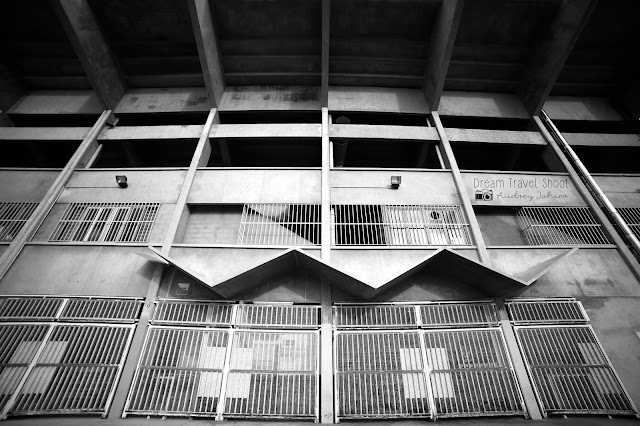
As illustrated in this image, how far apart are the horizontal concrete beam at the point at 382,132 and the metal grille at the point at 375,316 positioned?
248 inches

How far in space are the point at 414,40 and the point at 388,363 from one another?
12089 millimetres

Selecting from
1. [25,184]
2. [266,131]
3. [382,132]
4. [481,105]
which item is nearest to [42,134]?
[25,184]

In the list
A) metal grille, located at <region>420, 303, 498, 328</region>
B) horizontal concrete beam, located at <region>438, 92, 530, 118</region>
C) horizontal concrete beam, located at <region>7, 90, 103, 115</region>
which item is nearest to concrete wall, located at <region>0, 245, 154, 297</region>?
horizontal concrete beam, located at <region>7, 90, 103, 115</region>

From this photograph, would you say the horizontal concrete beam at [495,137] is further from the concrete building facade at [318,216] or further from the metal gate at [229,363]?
the metal gate at [229,363]

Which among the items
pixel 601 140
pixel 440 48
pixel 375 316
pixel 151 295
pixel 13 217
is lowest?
pixel 375 316

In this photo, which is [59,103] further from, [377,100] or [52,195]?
[377,100]

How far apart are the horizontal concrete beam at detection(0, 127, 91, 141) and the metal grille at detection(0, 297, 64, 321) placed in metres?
6.43

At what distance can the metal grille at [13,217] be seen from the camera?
8656 mm

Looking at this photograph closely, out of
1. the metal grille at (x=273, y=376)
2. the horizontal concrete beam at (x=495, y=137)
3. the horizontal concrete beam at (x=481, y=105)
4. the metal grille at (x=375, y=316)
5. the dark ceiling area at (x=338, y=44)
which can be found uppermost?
the dark ceiling area at (x=338, y=44)

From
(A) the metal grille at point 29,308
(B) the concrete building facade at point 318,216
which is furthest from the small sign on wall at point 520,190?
(A) the metal grille at point 29,308

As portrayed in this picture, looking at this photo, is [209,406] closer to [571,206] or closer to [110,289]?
[110,289]

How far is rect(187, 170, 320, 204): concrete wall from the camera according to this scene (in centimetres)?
912

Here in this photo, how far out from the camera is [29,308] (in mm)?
7258

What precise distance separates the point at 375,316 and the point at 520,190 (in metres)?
7.01
